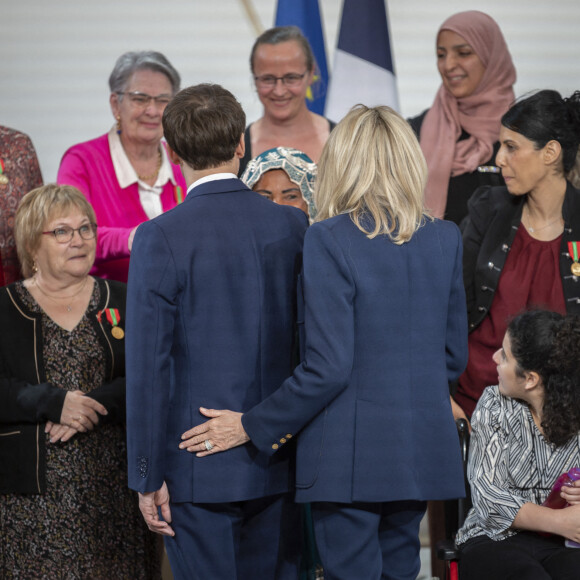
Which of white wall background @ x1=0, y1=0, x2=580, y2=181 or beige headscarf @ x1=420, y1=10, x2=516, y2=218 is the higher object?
white wall background @ x1=0, y1=0, x2=580, y2=181

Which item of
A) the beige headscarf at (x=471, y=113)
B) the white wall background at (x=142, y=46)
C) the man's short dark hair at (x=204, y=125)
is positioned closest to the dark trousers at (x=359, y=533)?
the man's short dark hair at (x=204, y=125)

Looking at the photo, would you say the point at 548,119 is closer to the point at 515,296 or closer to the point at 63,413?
the point at 515,296

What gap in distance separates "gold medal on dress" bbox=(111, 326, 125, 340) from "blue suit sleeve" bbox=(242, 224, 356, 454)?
109 centimetres

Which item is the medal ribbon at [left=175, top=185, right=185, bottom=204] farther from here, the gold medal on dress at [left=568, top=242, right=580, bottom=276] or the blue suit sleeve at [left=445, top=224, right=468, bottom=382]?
the blue suit sleeve at [left=445, top=224, right=468, bottom=382]

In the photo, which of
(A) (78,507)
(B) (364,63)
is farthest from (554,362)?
(B) (364,63)

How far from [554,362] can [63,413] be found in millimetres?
1516

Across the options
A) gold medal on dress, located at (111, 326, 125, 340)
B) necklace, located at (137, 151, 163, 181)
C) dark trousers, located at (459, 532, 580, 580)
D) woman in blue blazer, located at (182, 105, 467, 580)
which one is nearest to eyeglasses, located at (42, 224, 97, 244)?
gold medal on dress, located at (111, 326, 125, 340)

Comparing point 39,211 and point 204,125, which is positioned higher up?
point 204,125

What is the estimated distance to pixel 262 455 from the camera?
7.20 ft

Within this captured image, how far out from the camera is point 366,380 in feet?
6.77

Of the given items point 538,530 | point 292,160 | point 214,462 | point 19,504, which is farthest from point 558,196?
point 19,504

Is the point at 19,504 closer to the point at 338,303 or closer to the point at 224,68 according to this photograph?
the point at 338,303

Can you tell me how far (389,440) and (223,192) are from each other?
0.71 m

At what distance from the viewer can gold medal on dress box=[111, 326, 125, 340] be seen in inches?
118
